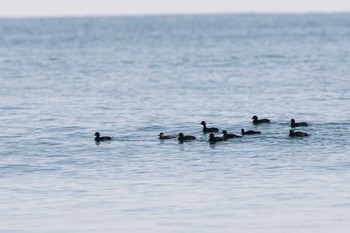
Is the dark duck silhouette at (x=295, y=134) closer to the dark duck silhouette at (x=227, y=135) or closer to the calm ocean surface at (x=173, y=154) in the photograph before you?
the calm ocean surface at (x=173, y=154)

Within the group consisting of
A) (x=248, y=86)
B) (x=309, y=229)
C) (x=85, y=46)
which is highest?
(x=85, y=46)

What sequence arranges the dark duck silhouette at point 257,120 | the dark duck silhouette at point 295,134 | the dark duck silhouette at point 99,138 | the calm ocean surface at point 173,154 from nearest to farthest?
the calm ocean surface at point 173,154
the dark duck silhouette at point 295,134
the dark duck silhouette at point 99,138
the dark duck silhouette at point 257,120

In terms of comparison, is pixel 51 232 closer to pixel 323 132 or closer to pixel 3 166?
pixel 3 166

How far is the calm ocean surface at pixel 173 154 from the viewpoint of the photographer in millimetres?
29281

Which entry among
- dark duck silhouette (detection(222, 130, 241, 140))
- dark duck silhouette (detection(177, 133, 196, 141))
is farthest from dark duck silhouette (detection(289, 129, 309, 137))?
dark duck silhouette (detection(177, 133, 196, 141))

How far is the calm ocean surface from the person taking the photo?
29281mm

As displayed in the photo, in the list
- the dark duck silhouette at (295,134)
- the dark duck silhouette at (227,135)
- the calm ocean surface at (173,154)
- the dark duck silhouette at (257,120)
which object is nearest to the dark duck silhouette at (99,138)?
the calm ocean surface at (173,154)

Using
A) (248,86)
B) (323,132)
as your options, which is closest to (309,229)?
(323,132)

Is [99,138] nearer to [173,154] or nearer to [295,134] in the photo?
[173,154]

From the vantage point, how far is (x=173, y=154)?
39.9m

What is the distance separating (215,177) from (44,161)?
7612 millimetres

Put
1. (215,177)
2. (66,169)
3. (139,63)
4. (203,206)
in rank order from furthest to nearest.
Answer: (139,63) → (66,169) → (215,177) → (203,206)

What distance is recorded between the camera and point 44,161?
38.8 m

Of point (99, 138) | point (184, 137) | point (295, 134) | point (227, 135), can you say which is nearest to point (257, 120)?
point (227, 135)
